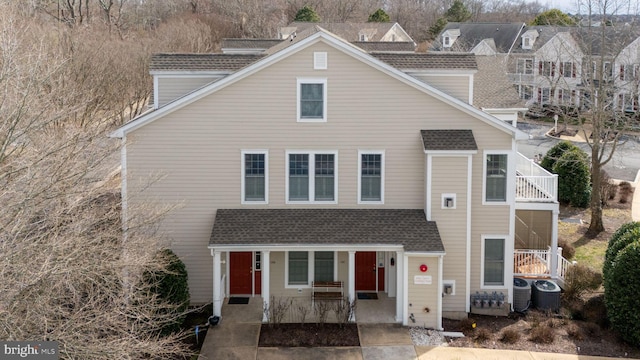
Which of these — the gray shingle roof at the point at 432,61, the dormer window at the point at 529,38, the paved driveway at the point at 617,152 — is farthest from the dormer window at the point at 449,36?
the gray shingle roof at the point at 432,61

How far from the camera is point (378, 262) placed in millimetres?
20766

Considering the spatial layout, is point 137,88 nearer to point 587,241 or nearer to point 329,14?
point 587,241

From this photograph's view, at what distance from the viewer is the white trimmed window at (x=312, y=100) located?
19.3 meters

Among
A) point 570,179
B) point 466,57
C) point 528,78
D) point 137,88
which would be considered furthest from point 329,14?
point 466,57

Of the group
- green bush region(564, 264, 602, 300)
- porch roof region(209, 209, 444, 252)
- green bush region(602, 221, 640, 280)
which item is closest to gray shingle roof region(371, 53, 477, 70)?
porch roof region(209, 209, 444, 252)

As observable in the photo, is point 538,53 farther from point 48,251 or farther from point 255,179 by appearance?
point 48,251

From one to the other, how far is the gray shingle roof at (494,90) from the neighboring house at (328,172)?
4227 millimetres

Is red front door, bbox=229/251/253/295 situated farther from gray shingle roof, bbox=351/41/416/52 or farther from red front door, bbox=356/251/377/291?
gray shingle roof, bbox=351/41/416/52

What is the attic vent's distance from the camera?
1912 centimetres

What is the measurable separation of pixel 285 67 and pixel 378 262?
726 centimetres

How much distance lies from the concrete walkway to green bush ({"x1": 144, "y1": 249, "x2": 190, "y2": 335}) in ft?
3.72

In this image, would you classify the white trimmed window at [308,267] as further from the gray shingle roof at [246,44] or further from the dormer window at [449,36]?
the dormer window at [449,36]

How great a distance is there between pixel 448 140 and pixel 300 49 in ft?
17.9

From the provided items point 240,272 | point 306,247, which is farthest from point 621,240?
point 240,272
